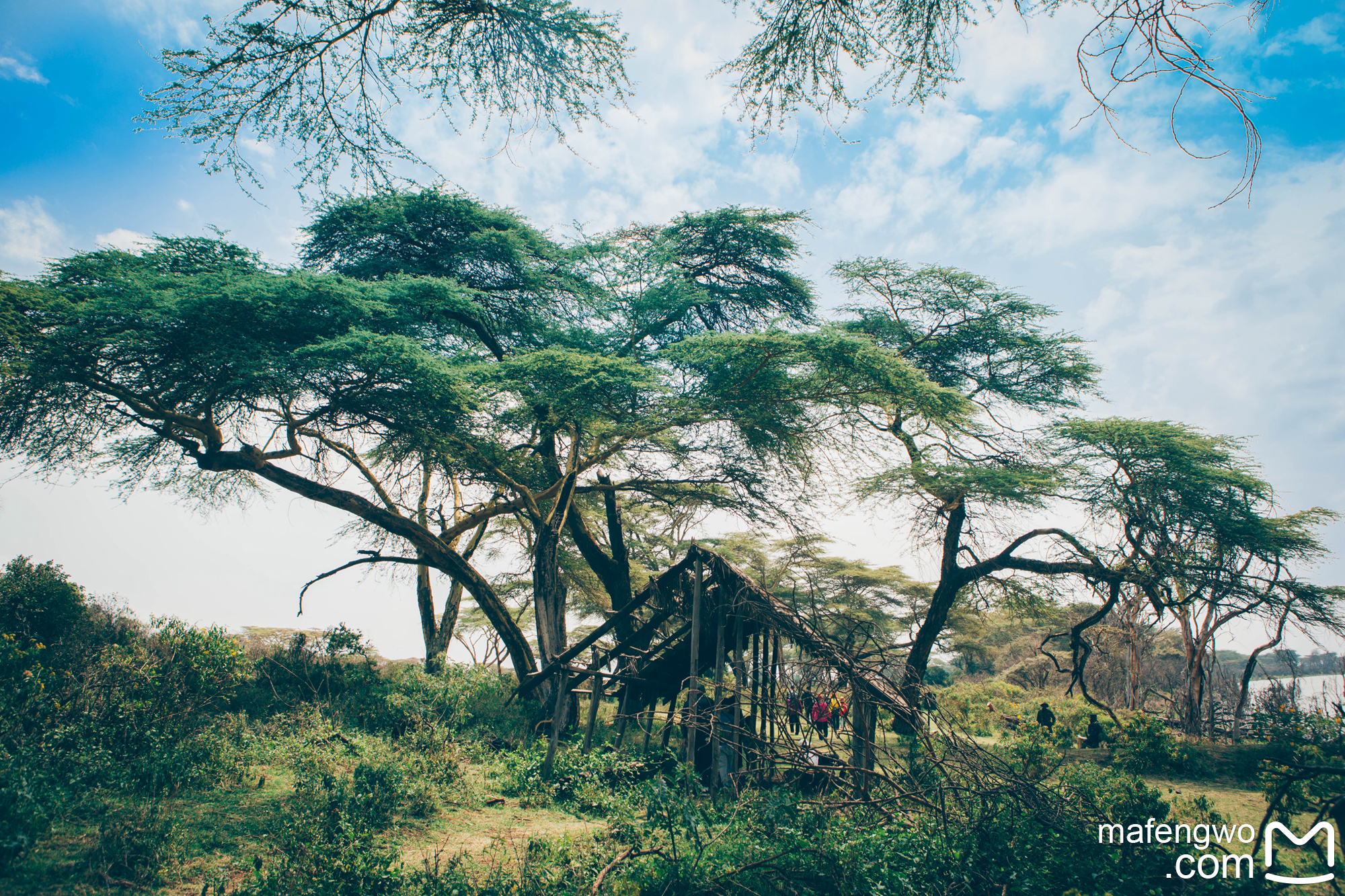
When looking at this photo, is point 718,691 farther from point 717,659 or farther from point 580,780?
point 580,780

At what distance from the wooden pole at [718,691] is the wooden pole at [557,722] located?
2409mm

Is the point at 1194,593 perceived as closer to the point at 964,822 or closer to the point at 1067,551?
the point at 1067,551

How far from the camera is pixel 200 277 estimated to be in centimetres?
904

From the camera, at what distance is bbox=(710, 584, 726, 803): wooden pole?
5356 mm

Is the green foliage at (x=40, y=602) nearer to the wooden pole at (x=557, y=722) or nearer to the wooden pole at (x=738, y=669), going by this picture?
the wooden pole at (x=557, y=722)

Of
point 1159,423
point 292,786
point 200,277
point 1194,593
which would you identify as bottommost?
point 292,786

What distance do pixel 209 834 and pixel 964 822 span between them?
19.0 feet

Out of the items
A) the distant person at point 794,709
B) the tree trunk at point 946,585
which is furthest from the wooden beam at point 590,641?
the tree trunk at point 946,585

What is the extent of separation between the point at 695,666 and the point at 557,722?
2896mm

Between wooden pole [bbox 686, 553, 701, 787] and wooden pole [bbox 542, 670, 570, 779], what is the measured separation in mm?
2420

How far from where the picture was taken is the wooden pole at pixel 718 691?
5.36 metres

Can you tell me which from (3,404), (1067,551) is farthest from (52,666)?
(1067,551)

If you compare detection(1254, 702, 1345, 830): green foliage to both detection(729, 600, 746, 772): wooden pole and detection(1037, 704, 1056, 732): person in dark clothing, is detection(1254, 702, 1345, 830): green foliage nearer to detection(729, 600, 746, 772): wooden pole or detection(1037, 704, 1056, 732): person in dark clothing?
detection(1037, 704, 1056, 732): person in dark clothing

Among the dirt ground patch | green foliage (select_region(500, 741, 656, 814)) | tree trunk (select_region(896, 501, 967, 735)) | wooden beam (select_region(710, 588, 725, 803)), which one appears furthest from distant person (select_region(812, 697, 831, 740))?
tree trunk (select_region(896, 501, 967, 735))
